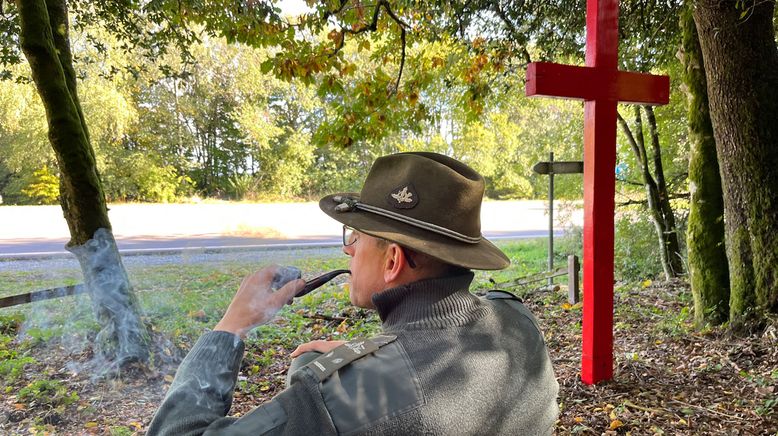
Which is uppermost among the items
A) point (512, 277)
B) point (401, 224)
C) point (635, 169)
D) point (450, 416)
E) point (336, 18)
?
point (336, 18)

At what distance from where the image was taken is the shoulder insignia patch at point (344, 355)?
83cm

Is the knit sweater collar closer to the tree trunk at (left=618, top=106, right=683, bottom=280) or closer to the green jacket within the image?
the green jacket

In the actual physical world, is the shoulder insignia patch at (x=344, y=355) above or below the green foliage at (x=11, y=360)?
above

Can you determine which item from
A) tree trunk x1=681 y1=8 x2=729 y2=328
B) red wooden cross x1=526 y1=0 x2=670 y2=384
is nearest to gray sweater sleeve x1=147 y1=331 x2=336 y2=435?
red wooden cross x1=526 y1=0 x2=670 y2=384

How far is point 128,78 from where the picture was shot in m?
6.23

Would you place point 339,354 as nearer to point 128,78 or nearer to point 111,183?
point 111,183

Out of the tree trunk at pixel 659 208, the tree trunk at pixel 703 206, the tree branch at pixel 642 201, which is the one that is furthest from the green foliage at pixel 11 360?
the tree branch at pixel 642 201

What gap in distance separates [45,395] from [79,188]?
50.9 inches

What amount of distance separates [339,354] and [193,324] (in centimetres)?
333

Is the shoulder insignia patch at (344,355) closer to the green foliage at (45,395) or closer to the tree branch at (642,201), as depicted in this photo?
the green foliage at (45,395)

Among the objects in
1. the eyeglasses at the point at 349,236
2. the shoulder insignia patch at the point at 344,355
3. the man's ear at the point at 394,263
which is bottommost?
the shoulder insignia patch at the point at 344,355

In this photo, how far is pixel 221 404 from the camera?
3.05ft

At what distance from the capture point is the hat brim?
103cm

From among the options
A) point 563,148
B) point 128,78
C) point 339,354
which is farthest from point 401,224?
point 563,148
